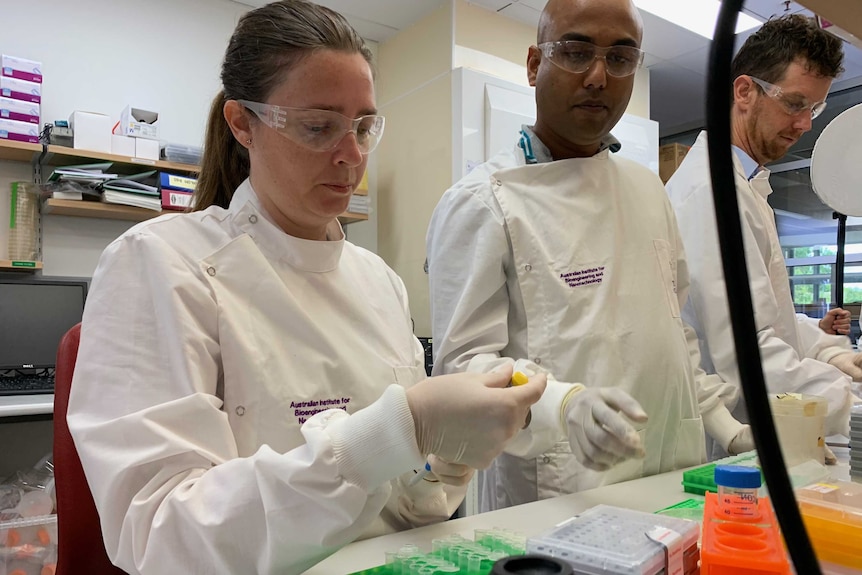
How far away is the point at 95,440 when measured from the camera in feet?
2.45

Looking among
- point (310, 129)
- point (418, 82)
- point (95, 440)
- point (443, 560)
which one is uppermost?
point (418, 82)

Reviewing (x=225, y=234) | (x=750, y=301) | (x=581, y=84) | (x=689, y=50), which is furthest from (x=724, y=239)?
(x=689, y=50)

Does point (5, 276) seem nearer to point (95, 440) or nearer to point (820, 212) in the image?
point (95, 440)

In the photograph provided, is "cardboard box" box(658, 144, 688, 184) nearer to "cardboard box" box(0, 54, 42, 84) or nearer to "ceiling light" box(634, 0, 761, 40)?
"ceiling light" box(634, 0, 761, 40)

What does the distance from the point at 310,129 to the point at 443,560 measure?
65cm

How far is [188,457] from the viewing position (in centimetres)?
76

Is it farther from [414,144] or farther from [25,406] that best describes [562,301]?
Result: [414,144]

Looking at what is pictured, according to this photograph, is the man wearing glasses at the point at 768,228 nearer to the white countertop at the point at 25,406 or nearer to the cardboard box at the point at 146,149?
the white countertop at the point at 25,406

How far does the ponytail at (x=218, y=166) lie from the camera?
Result: 3.77ft

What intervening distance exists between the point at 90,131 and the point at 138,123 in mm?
213

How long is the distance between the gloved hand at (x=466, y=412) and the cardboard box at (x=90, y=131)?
2.61 m

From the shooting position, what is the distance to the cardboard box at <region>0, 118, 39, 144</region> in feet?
8.61

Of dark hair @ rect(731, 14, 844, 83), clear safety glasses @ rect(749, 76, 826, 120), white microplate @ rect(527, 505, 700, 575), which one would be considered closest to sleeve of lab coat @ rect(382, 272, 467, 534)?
white microplate @ rect(527, 505, 700, 575)

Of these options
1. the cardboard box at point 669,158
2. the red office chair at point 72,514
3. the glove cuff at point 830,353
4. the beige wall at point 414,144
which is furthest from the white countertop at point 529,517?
the cardboard box at point 669,158
